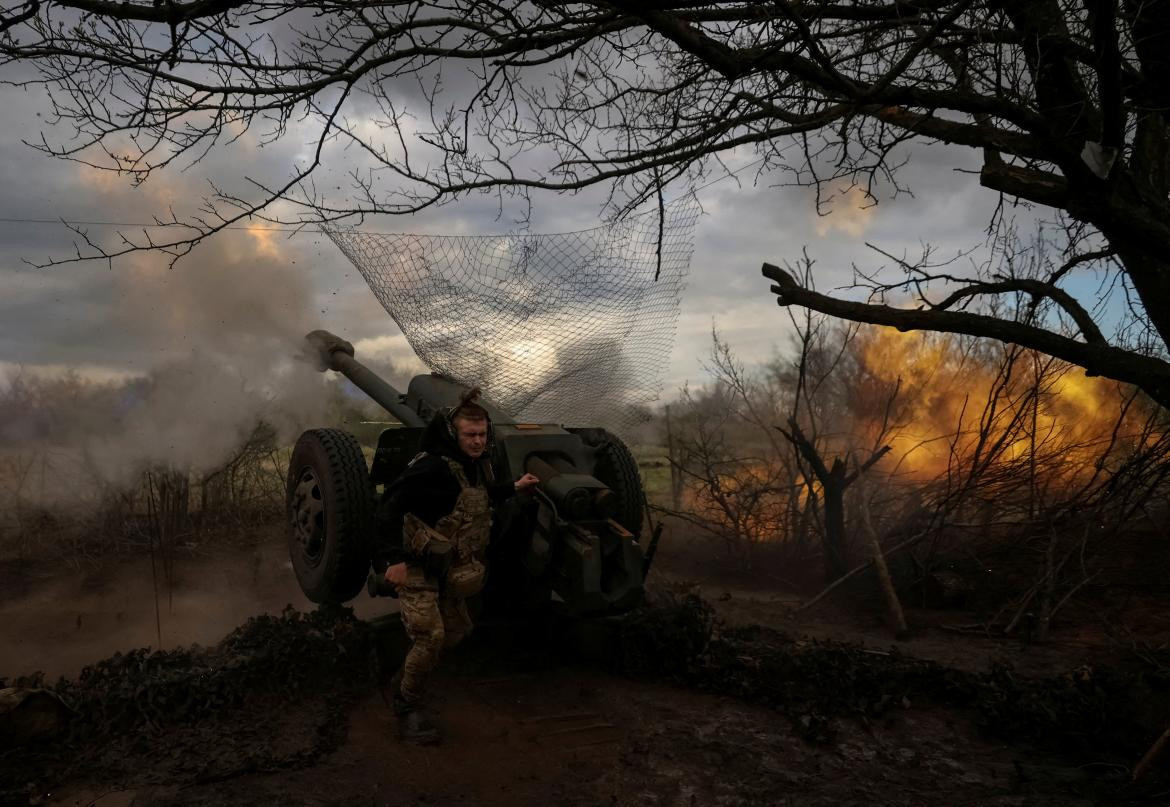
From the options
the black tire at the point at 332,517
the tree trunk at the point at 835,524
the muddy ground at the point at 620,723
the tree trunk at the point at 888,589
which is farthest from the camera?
the tree trunk at the point at 835,524

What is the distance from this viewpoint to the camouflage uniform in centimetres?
488

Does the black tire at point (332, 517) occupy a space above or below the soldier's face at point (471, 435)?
below

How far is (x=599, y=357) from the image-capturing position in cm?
722

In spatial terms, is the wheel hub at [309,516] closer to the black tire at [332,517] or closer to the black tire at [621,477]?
the black tire at [332,517]

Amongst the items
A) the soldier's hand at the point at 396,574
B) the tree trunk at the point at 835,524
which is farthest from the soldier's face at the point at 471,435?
Result: the tree trunk at the point at 835,524

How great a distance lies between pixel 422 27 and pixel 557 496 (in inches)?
117

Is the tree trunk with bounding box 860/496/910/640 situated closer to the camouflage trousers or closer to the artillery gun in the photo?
the artillery gun

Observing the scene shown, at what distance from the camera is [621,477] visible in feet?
21.1

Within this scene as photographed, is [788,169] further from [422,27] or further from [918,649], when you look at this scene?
[918,649]

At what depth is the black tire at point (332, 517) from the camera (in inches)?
227

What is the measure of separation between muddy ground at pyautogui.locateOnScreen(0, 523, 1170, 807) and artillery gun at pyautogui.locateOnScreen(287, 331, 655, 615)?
553 mm

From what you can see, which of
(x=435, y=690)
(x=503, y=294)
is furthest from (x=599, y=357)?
(x=435, y=690)

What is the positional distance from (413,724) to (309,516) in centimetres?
206

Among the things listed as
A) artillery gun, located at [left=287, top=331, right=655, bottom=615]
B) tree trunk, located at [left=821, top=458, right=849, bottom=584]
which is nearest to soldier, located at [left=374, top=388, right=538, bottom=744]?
artillery gun, located at [left=287, top=331, right=655, bottom=615]
